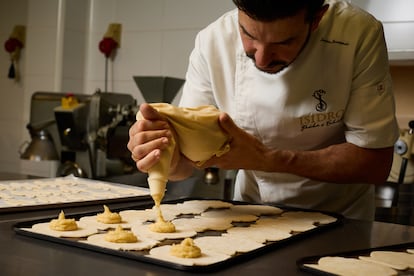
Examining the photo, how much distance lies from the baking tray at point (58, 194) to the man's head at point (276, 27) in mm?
564

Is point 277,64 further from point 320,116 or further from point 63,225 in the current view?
point 63,225

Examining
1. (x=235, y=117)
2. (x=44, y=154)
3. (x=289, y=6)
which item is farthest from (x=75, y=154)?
(x=289, y=6)

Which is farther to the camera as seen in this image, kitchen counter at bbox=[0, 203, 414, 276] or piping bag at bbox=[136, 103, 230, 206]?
piping bag at bbox=[136, 103, 230, 206]

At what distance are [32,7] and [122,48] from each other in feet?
2.19

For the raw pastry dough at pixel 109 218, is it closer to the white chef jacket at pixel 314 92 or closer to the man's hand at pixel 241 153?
the man's hand at pixel 241 153

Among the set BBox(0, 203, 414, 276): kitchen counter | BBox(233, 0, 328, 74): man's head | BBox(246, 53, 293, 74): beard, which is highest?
BBox(233, 0, 328, 74): man's head

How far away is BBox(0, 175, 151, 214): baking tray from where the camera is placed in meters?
1.38

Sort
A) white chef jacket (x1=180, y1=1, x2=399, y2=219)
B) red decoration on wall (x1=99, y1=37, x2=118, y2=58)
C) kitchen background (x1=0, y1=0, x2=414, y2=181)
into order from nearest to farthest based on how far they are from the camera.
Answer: white chef jacket (x1=180, y1=1, x2=399, y2=219) < kitchen background (x1=0, y1=0, x2=414, y2=181) < red decoration on wall (x1=99, y1=37, x2=118, y2=58)

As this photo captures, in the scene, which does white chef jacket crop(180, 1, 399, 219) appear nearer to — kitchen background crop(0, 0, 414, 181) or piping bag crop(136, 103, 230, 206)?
piping bag crop(136, 103, 230, 206)

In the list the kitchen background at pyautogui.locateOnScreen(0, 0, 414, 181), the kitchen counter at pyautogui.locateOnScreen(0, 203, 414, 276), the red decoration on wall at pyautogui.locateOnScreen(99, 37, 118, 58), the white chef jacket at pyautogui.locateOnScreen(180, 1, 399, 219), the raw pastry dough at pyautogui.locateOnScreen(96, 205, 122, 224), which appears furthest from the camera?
the red decoration on wall at pyautogui.locateOnScreen(99, 37, 118, 58)

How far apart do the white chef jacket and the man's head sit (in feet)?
0.43

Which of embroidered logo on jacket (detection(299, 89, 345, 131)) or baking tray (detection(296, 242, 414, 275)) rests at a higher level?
embroidered logo on jacket (detection(299, 89, 345, 131))

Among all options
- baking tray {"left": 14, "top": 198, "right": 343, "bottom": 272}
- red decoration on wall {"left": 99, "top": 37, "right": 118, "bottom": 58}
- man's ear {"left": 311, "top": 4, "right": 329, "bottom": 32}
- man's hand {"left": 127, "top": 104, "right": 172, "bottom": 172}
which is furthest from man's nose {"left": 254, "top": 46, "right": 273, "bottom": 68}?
red decoration on wall {"left": 99, "top": 37, "right": 118, "bottom": 58}

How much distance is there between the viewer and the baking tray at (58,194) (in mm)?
1378
